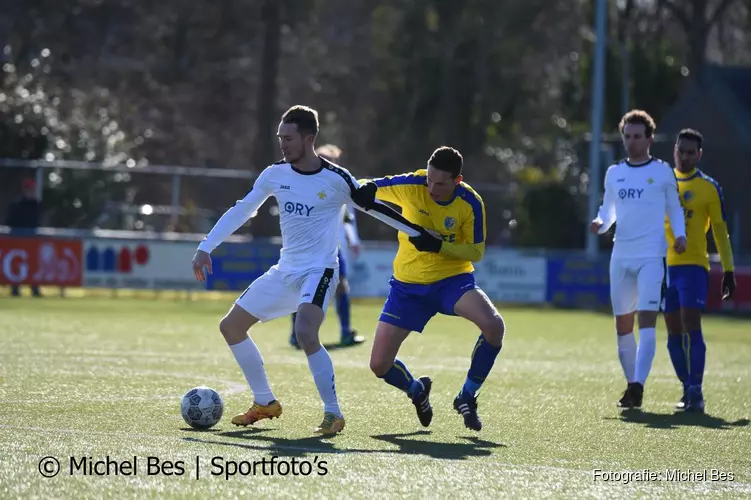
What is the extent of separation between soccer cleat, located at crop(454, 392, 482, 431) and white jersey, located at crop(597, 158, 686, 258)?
8.01ft

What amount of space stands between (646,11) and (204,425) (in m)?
40.7

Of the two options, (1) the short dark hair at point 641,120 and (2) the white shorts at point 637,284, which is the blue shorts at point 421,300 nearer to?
(2) the white shorts at point 637,284

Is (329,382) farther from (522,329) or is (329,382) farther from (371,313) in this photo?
(371,313)

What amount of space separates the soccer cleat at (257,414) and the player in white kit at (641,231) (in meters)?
3.11

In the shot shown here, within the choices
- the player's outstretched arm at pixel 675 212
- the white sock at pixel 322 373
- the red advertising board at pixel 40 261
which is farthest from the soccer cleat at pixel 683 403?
the red advertising board at pixel 40 261

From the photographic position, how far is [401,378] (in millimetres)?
9531

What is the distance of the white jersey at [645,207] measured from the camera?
437 inches

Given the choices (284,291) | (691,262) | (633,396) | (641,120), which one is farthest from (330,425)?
(691,262)

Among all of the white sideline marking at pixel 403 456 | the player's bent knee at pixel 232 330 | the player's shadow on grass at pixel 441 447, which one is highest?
the player's bent knee at pixel 232 330

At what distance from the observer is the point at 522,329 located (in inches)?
808

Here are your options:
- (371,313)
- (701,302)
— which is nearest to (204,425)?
(701,302)

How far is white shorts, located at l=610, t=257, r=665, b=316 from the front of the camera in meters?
11.0

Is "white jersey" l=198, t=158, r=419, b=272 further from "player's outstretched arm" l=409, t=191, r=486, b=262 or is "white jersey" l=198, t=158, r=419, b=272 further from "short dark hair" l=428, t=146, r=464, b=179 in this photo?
"short dark hair" l=428, t=146, r=464, b=179

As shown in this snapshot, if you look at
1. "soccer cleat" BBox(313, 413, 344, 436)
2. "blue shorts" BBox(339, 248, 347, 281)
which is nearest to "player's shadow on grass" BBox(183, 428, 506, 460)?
"soccer cleat" BBox(313, 413, 344, 436)
